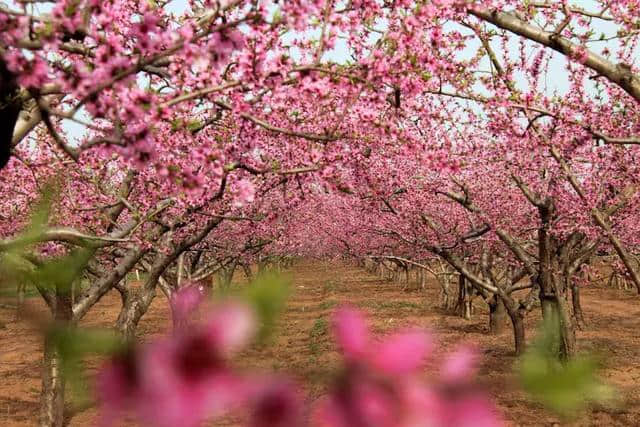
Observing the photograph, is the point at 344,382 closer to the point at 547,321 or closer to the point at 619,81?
the point at 547,321

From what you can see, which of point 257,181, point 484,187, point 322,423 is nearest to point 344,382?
point 322,423

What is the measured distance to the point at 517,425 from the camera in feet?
32.8

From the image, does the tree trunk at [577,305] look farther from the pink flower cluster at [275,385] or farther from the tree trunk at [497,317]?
the pink flower cluster at [275,385]

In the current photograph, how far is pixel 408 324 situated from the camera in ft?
65.4

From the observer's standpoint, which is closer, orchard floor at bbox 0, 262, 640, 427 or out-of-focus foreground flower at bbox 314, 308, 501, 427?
out-of-focus foreground flower at bbox 314, 308, 501, 427

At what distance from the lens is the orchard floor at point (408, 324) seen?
408 inches

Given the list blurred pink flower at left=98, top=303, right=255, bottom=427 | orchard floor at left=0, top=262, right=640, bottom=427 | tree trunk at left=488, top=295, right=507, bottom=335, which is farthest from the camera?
tree trunk at left=488, top=295, right=507, bottom=335

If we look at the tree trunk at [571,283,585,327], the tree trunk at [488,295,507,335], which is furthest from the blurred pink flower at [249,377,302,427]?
the tree trunk at [571,283,585,327]

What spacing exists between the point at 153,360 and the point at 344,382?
0.36 ft

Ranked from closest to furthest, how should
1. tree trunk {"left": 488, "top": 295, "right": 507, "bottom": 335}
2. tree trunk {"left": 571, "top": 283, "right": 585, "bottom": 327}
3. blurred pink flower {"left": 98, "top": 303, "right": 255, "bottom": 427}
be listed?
blurred pink flower {"left": 98, "top": 303, "right": 255, "bottom": 427}, tree trunk {"left": 488, "top": 295, "right": 507, "bottom": 335}, tree trunk {"left": 571, "top": 283, "right": 585, "bottom": 327}

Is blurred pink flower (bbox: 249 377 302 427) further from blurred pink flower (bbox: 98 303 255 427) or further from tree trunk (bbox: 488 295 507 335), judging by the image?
tree trunk (bbox: 488 295 507 335)

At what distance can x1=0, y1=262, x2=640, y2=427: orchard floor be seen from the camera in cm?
1036

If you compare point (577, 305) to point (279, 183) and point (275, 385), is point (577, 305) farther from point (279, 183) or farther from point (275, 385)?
point (275, 385)

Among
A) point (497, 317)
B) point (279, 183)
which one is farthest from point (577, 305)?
point (279, 183)
